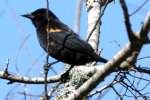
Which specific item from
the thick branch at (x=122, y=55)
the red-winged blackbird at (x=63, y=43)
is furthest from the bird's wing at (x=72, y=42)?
the thick branch at (x=122, y=55)

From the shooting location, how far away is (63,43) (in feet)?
16.7

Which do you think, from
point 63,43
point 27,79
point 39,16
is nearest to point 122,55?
point 27,79

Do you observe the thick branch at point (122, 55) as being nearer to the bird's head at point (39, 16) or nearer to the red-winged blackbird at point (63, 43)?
the red-winged blackbird at point (63, 43)

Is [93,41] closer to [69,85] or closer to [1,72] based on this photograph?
[69,85]

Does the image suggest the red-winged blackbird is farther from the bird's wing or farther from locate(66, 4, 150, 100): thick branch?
locate(66, 4, 150, 100): thick branch

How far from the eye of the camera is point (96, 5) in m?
5.74

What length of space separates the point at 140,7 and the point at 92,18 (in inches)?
88.9

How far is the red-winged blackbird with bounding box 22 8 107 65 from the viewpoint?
16.0 ft

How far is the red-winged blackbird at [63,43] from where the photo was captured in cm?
487

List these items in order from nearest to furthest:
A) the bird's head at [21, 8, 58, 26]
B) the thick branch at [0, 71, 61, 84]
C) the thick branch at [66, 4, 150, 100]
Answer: the thick branch at [66, 4, 150, 100] → the thick branch at [0, 71, 61, 84] → the bird's head at [21, 8, 58, 26]

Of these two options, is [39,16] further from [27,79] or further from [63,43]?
[27,79]

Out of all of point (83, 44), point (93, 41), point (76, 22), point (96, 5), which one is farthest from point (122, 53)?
point (96, 5)

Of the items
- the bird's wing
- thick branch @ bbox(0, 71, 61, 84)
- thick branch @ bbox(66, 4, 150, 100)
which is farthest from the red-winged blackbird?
thick branch @ bbox(66, 4, 150, 100)

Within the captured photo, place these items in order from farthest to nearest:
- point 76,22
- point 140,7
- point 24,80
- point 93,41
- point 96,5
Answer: point 96,5 → point 93,41 → point 24,80 → point 76,22 → point 140,7
